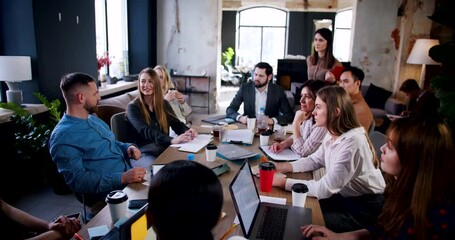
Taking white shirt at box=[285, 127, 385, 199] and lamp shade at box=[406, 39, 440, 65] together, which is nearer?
white shirt at box=[285, 127, 385, 199]

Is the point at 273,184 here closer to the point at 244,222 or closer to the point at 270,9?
the point at 244,222

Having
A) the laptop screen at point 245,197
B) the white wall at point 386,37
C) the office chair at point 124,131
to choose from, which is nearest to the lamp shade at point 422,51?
the white wall at point 386,37

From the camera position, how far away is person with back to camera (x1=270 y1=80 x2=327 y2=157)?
236 centimetres

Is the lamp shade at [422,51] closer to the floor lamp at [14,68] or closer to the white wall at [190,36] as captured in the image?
the white wall at [190,36]

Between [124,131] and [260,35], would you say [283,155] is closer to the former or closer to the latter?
[124,131]

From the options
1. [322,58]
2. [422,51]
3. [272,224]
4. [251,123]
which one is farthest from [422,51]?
[272,224]

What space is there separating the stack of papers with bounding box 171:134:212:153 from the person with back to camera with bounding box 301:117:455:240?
1.36 meters

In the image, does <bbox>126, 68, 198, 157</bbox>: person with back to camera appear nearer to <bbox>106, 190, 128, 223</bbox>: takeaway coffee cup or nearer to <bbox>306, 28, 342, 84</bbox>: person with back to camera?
<bbox>106, 190, 128, 223</bbox>: takeaway coffee cup

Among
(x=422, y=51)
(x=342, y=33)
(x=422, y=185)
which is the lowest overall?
(x=422, y=185)

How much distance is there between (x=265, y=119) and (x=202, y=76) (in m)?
4.26

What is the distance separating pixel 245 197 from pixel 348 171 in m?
0.67

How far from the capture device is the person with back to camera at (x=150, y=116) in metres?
2.83

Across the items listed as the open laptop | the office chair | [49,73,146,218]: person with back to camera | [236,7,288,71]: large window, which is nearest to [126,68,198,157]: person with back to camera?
the office chair

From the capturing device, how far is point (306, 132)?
2.54 m
